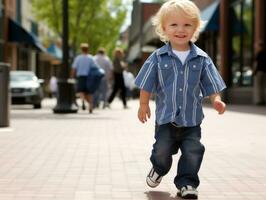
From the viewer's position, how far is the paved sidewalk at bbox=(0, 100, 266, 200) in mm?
5434

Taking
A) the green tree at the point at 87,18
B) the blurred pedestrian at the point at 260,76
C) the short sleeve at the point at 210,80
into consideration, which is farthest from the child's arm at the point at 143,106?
the green tree at the point at 87,18

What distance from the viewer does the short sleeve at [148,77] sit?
17.2 ft

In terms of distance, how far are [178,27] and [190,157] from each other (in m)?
0.98

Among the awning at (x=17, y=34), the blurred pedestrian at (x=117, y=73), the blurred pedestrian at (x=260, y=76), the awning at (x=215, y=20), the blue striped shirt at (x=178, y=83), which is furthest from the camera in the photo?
the awning at (x=17, y=34)

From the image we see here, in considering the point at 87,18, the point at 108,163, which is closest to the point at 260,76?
the point at 108,163

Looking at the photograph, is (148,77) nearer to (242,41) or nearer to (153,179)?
(153,179)

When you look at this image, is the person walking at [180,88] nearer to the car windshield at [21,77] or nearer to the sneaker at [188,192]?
the sneaker at [188,192]

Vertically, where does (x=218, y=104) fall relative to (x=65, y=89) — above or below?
above

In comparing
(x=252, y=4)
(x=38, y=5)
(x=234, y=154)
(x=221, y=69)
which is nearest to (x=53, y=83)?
(x=38, y=5)

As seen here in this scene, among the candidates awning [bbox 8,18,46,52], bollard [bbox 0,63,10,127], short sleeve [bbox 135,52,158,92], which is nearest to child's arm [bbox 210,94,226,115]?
short sleeve [bbox 135,52,158,92]

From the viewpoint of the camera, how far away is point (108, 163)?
7.12m

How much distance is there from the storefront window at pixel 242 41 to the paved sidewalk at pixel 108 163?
10904 mm

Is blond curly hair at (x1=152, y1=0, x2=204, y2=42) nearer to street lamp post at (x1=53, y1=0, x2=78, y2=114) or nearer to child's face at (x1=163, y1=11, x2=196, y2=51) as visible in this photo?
child's face at (x1=163, y1=11, x2=196, y2=51)

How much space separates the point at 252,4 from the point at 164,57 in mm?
17392
